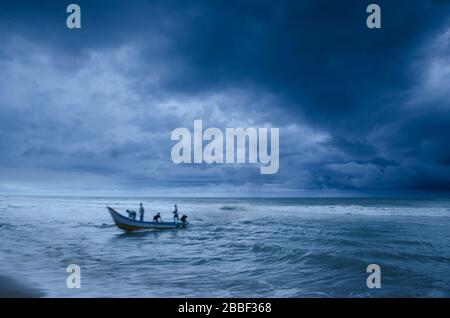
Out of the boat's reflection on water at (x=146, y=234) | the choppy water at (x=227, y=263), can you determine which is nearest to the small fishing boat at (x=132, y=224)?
the boat's reflection on water at (x=146, y=234)

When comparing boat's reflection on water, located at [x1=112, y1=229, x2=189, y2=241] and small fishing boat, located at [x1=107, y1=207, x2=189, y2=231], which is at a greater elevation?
Result: small fishing boat, located at [x1=107, y1=207, x2=189, y2=231]

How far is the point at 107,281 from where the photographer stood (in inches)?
400

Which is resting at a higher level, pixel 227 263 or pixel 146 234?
pixel 227 263

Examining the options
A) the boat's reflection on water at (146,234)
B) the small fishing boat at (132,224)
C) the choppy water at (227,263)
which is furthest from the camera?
the small fishing boat at (132,224)

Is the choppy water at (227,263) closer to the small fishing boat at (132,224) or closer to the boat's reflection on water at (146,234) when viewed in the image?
the boat's reflection on water at (146,234)

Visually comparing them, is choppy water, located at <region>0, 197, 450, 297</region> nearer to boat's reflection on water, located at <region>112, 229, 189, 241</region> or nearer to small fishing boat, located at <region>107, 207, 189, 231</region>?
boat's reflection on water, located at <region>112, 229, 189, 241</region>

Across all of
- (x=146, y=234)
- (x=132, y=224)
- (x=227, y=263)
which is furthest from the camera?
(x=132, y=224)

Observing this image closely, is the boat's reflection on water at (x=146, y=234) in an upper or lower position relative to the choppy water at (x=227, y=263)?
lower

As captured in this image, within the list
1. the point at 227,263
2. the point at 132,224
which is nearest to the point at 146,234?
the point at 132,224

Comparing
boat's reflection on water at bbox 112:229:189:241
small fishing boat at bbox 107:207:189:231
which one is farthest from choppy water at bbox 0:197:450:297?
small fishing boat at bbox 107:207:189:231

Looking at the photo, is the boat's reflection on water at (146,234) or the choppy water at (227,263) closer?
the choppy water at (227,263)

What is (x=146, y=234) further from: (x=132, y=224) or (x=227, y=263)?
(x=227, y=263)

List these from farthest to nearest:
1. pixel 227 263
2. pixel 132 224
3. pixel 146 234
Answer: pixel 132 224
pixel 146 234
pixel 227 263
